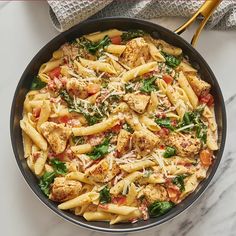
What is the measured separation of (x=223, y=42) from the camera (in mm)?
2605

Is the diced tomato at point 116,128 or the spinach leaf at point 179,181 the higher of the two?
the diced tomato at point 116,128

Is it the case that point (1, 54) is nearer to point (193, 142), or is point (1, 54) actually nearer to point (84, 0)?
point (84, 0)

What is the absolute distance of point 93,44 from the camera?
8.06ft

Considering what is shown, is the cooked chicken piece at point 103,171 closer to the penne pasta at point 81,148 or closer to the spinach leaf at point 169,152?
the penne pasta at point 81,148

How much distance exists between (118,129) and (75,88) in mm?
250

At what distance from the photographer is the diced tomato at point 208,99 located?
2.41 meters

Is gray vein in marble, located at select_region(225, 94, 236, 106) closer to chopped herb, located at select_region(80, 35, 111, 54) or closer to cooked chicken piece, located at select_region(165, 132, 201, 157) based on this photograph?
cooked chicken piece, located at select_region(165, 132, 201, 157)

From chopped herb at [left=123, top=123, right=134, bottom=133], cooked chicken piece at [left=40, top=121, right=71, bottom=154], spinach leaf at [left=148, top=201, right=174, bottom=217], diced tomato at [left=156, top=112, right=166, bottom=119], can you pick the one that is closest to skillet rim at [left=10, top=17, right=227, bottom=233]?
spinach leaf at [left=148, top=201, right=174, bottom=217]

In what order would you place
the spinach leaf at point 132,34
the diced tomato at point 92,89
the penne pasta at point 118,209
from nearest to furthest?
1. the penne pasta at point 118,209
2. the diced tomato at point 92,89
3. the spinach leaf at point 132,34

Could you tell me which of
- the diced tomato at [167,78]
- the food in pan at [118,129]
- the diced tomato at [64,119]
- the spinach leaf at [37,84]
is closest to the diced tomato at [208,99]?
the food in pan at [118,129]

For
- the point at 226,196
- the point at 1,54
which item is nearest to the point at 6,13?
the point at 1,54

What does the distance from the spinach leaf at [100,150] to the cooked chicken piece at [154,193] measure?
23cm

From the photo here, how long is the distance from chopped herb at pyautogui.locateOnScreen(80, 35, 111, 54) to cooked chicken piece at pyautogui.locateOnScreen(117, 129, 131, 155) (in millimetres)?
397

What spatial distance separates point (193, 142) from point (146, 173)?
236mm
